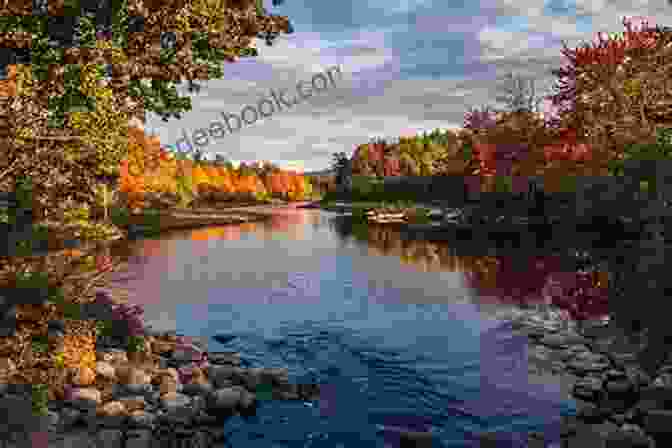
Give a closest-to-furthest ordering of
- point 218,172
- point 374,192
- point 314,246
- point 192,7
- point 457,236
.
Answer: point 192,7 → point 314,246 → point 457,236 → point 374,192 → point 218,172

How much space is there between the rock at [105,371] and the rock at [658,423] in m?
9.86

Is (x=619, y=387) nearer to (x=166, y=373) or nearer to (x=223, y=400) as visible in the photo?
(x=223, y=400)

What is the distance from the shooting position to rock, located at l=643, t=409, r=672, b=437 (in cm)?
791

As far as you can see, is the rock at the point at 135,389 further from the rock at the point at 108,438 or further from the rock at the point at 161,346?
the rock at the point at 161,346

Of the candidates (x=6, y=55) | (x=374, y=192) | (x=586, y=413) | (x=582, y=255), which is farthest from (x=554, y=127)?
(x=374, y=192)

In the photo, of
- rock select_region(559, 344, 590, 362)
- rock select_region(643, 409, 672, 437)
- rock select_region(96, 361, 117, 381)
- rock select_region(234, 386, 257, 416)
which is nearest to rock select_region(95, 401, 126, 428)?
rock select_region(96, 361, 117, 381)

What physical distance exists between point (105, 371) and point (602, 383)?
34.2ft

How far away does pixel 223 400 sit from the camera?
33.2 feet

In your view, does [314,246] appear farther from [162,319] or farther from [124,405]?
[124,405]

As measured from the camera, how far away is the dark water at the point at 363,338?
9555 millimetres

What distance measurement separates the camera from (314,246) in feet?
127

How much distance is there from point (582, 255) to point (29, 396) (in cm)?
2537

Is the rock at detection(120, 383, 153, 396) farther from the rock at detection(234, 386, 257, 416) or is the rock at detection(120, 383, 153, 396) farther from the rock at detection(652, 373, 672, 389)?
the rock at detection(652, 373, 672, 389)

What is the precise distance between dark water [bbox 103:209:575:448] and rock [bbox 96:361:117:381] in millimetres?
1809
